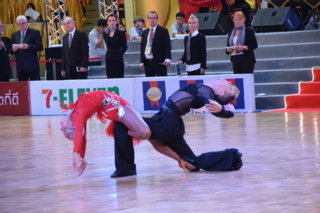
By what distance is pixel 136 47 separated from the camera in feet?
58.6

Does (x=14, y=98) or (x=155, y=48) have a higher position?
(x=155, y=48)

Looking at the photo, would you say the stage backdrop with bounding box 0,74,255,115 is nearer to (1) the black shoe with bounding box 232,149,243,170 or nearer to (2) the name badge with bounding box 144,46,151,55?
(2) the name badge with bounding box 144,46,151,55

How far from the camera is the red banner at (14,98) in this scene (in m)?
15.9

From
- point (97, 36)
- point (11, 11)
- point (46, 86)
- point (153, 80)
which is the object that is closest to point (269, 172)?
point (153, 80)

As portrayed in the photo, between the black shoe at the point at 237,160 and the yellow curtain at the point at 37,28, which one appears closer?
the black shoe at the point at 237,160


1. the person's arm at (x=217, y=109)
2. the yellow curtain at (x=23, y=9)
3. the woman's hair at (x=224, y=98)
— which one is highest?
the yellow curtain at (x=23, y=9)

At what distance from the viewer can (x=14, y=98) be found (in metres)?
16.1

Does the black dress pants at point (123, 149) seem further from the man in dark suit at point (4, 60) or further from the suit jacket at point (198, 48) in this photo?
the man in dark suit at point (4, 60)

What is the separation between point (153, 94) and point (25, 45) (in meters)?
2.78

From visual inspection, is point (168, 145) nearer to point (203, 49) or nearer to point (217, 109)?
point (217, 109)

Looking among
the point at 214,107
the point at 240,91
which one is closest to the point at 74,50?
the point at 240,91

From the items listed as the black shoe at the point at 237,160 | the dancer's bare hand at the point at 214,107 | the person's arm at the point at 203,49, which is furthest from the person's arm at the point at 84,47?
the dancer's bare hand at the point at 214,107

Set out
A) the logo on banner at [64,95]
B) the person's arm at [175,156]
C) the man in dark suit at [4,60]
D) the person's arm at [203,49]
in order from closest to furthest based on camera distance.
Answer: the person's arm at [175,156] → the person's arm at [203,49] → the logo on banner at [64,95] → the man in dark suit at [4,60]

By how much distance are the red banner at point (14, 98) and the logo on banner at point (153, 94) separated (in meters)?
2.74
